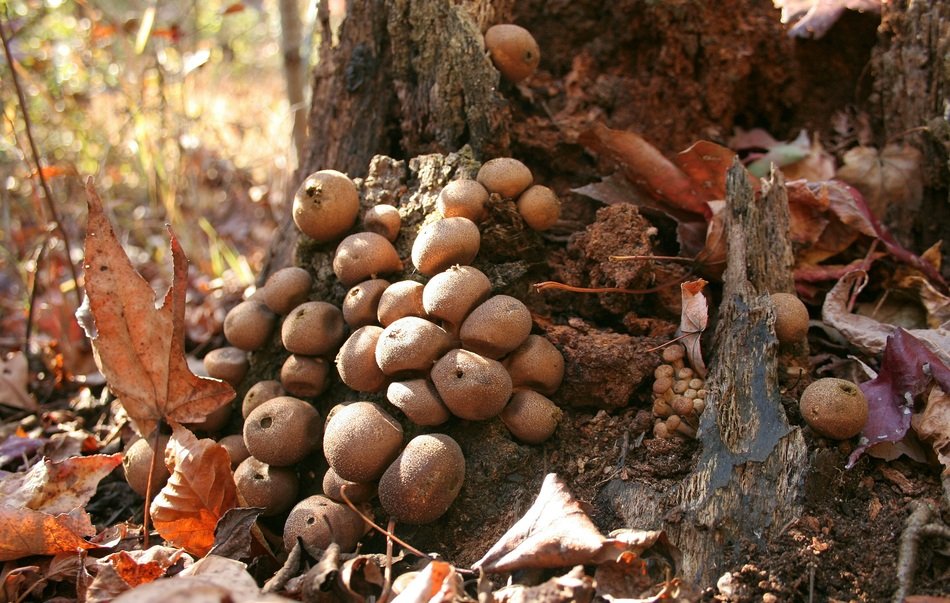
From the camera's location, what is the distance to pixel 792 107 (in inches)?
165

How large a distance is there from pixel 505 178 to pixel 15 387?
2.95 meters

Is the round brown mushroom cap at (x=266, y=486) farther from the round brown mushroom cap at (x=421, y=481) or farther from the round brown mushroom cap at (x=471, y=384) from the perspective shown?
the round brown mushroom cap at (x=471, y=384)

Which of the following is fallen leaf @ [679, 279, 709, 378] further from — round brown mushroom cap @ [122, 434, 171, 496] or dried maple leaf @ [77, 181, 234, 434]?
round brown mushroom cap @ [122, 434, 171, 496]

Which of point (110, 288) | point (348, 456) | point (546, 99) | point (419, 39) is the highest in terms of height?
point (419, 39)

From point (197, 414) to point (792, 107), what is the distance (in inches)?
145

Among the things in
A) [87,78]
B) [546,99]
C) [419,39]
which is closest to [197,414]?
[419,39]

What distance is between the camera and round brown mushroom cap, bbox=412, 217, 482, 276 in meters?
2.72

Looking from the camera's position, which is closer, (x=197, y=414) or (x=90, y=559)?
(x=90, y=559)

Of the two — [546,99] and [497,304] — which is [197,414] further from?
[546,99]

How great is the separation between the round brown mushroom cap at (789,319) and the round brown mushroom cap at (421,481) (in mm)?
1349

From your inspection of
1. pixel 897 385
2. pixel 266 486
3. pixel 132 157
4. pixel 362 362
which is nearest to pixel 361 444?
pixel 362 362

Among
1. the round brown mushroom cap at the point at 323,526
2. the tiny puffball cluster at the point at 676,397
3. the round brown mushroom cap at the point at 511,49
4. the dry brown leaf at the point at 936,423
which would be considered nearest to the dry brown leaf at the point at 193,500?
the round brown mushroom cap at the point at 323,526

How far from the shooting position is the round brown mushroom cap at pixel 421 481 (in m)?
2.36

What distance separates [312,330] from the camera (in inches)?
111
